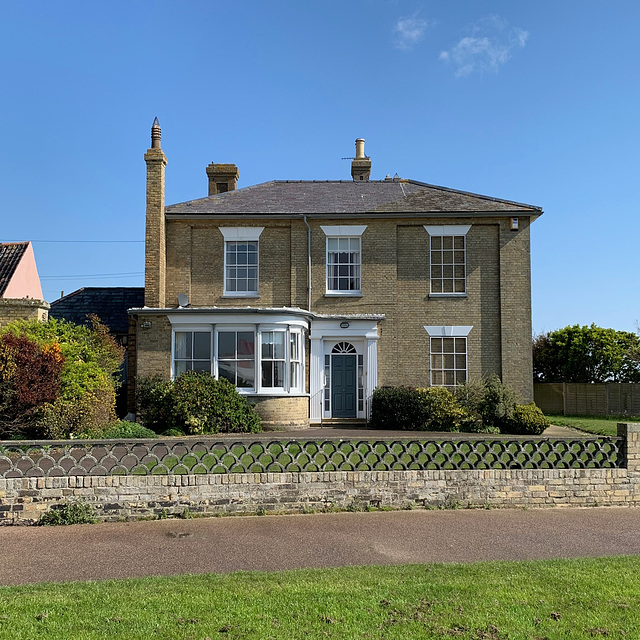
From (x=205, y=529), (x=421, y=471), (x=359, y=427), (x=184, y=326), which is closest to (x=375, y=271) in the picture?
(x=359, y=427)

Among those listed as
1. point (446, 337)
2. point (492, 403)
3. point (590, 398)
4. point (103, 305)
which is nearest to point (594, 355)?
point (590, 398)

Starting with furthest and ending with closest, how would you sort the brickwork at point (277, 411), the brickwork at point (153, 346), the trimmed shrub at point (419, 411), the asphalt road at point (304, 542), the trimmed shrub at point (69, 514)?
the brickwork at point (153, 346)
the trimmed shrub at point (419, 411)
the brickwork at point (277, 411)
the trimmed shrub at point (69, 514)
the asphalt road at point (304, 542)

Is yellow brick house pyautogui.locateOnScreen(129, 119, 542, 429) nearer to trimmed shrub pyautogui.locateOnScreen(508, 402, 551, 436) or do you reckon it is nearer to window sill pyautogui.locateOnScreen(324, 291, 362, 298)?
window sill pyautogui.locateOnScreen(324, 291, 362, 298)

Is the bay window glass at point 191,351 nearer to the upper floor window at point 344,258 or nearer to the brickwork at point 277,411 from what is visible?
the brickwork at point 277,411

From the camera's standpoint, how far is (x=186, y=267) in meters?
21.2

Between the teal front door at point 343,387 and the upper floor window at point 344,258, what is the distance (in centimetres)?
224

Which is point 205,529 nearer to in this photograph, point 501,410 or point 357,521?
point 357,521

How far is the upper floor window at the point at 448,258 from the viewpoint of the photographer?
69.5ft

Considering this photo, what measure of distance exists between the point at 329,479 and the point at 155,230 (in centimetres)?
1319

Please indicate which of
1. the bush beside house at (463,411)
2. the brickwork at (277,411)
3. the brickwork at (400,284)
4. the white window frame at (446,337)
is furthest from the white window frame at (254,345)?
the white window frame at (446,337)

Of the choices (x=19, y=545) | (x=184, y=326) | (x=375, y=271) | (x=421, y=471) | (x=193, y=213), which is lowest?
(x=19, y=545)

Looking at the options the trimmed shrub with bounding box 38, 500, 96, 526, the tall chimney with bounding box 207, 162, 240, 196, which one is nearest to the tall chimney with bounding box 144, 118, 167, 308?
the tall chimney with bounding box 207, 162, 240, 196

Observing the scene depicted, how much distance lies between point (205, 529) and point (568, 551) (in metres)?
4.38

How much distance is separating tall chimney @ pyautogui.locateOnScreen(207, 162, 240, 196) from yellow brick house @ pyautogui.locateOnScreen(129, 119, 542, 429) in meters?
3.31
